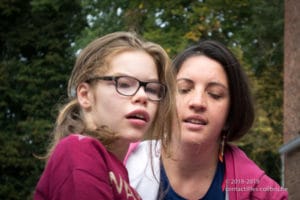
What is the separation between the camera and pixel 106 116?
1586 millimetres

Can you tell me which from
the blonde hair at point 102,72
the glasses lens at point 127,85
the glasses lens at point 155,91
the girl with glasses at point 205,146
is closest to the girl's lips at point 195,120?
the girl with glasses at point 205,146

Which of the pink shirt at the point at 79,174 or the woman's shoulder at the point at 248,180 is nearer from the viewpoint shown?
the pink shirt at the point at 79,174

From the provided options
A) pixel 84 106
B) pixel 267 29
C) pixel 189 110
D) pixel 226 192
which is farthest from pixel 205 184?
pixel 267 29

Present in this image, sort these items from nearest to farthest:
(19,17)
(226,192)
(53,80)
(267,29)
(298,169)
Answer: (226,192), (298,169), (267,29), (53,80), (19,17)

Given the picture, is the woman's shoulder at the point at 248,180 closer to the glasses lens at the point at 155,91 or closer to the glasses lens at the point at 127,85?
the glasses lens at the point at 155,91

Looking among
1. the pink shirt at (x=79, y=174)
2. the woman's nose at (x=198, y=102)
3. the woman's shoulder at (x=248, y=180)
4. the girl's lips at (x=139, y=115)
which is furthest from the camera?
the woman's nose at (x=198, y=102)

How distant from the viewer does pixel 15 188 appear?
18.7 meters

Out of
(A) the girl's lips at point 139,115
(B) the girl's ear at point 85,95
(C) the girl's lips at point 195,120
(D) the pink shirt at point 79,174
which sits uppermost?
(B) the girl's ear at point 85,95

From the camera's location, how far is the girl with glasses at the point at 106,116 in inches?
55.0

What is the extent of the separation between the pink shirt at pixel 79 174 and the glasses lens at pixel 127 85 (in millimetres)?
161

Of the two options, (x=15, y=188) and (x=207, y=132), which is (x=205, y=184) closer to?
(x=207, y=132)

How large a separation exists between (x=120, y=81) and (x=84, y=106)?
5.4 inches

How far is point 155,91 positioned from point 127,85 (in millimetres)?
96

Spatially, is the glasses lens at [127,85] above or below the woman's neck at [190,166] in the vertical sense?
above
